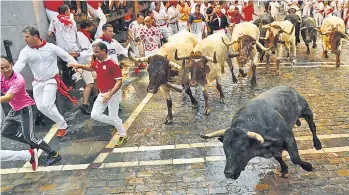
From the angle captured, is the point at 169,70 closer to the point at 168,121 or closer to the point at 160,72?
the point at 160,72

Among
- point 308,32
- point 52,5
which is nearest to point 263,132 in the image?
point 52,5

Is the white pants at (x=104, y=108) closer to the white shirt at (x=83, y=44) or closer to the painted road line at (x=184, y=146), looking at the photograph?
the painted road line at (x=184, y=146)

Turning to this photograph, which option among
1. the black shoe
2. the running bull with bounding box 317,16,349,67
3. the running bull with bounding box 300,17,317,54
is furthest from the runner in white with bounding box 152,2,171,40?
the black shoe

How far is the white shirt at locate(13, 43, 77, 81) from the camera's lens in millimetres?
7504

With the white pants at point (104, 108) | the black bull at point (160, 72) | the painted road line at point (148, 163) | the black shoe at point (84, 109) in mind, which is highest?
the black bull at point (160, 72)

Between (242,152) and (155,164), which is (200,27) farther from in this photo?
(242,152)

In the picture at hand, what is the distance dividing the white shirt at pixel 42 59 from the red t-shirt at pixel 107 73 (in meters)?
0.87

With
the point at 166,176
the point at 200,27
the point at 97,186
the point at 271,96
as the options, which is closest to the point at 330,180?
the point at 271,96

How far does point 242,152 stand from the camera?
16.2 ft

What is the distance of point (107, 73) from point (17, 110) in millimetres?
1765

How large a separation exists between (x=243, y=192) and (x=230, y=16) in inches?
473

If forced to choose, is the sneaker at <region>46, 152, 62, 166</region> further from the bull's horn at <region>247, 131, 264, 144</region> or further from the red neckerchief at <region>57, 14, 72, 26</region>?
the bull's horn at <region>247, 131, 264, 144</region>

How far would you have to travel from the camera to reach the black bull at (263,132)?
194 inches

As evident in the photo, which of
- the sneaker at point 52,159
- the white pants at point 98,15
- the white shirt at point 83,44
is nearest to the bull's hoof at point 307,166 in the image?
the sneaker at point 52,159
